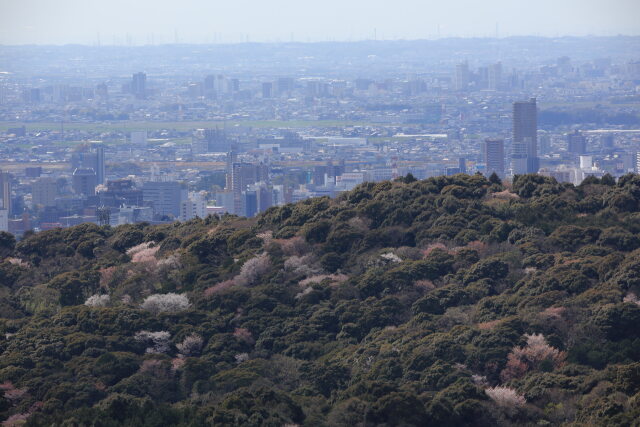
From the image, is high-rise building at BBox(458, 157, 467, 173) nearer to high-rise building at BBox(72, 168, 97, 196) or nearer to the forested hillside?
high-rise building at BBox(72, 168, 97, 196)

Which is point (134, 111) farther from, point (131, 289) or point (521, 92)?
point (131, 289)

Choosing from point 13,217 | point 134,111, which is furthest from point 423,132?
point 13,217

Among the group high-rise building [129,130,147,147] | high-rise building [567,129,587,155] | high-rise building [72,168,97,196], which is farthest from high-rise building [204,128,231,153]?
high-rise building [567,129,587,155]

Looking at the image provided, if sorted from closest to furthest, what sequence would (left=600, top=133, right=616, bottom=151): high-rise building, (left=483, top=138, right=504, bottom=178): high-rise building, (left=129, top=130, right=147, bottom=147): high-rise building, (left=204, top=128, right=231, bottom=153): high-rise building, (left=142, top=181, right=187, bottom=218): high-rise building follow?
(left=142, top=181, right=187, bottom=218): high-rise building, (left=483, top=138, right=504, bottom=178): high-rise building, (left=600, top=133, right=616, bottom=151): high-rise building, (left=204, top=128, right=231, bottom=153): high-rise building, (left=129, top=130, right=147, bottom=147): high-rise building

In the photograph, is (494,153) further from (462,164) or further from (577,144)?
(577,144)

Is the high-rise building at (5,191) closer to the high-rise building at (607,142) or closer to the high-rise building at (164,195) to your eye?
the high-rise building at (164,195)
